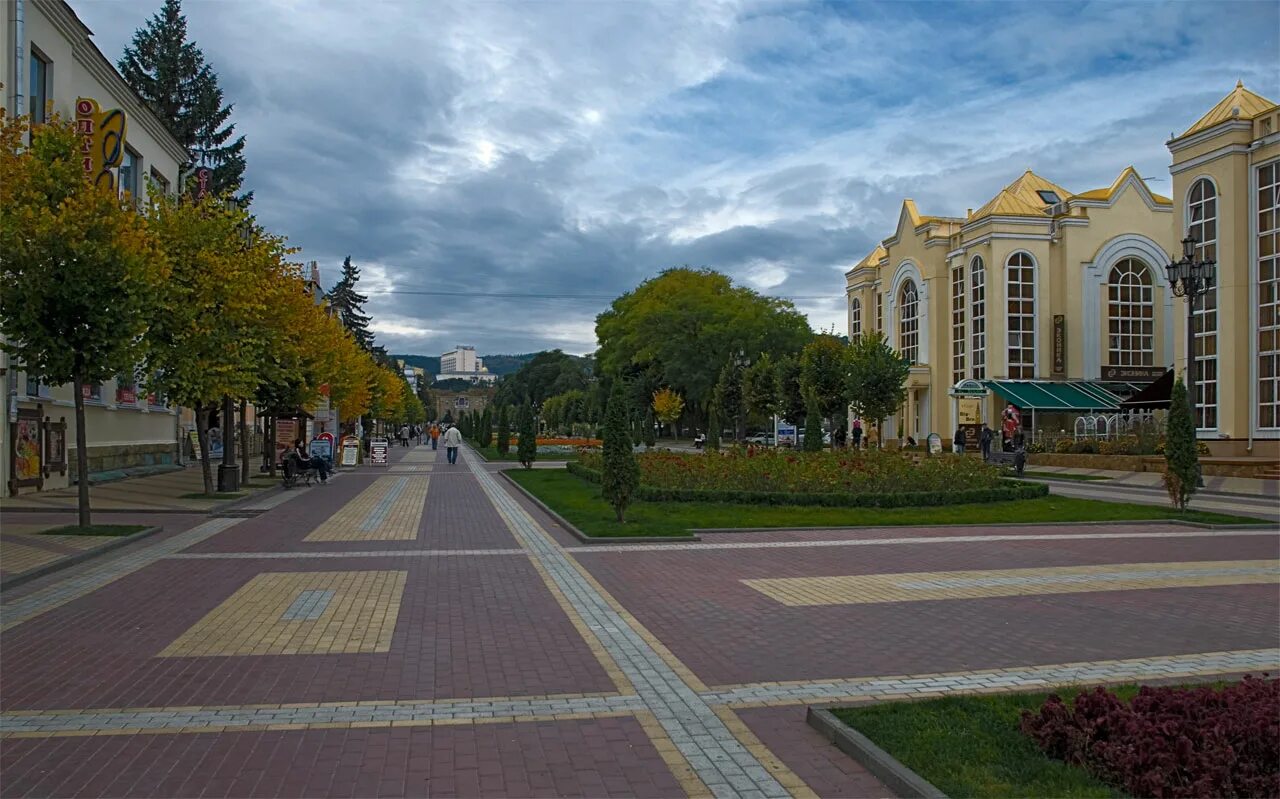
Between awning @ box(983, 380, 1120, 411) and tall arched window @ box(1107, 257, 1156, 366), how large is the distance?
337 centimetres

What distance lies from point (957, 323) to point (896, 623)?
1980 inches

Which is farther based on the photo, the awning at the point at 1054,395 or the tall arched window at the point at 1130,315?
the tall arched window at the point at 1130,315

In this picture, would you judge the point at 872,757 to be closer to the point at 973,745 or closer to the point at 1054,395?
the point at 973,745

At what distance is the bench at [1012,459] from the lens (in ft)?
103

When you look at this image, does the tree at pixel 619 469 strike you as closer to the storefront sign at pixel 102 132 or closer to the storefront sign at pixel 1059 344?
the storefront sign at pixel 102 132

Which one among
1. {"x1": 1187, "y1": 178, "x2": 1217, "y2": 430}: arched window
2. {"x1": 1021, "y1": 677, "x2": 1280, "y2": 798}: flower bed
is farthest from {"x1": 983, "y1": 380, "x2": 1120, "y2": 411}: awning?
{"x1": 1021, "y1": 677, "x2": 1280, "y2": 798}: flower bed

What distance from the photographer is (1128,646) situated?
802 cm

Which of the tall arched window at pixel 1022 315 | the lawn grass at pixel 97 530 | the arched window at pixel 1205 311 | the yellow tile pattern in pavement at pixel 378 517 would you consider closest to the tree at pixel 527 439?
the yellow tile pattern in pavement at pixel 378 517

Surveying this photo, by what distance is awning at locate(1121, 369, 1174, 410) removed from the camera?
4328 centimetres

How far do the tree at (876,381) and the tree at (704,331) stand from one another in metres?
25.6

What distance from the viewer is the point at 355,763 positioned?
5.15 metres

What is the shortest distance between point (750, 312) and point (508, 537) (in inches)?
2172

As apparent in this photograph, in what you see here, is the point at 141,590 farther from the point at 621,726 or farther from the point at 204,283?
the point at 204,283

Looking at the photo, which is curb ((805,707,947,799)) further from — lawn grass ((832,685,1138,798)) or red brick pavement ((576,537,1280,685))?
red brick pavement ((576,537,1280,685))
